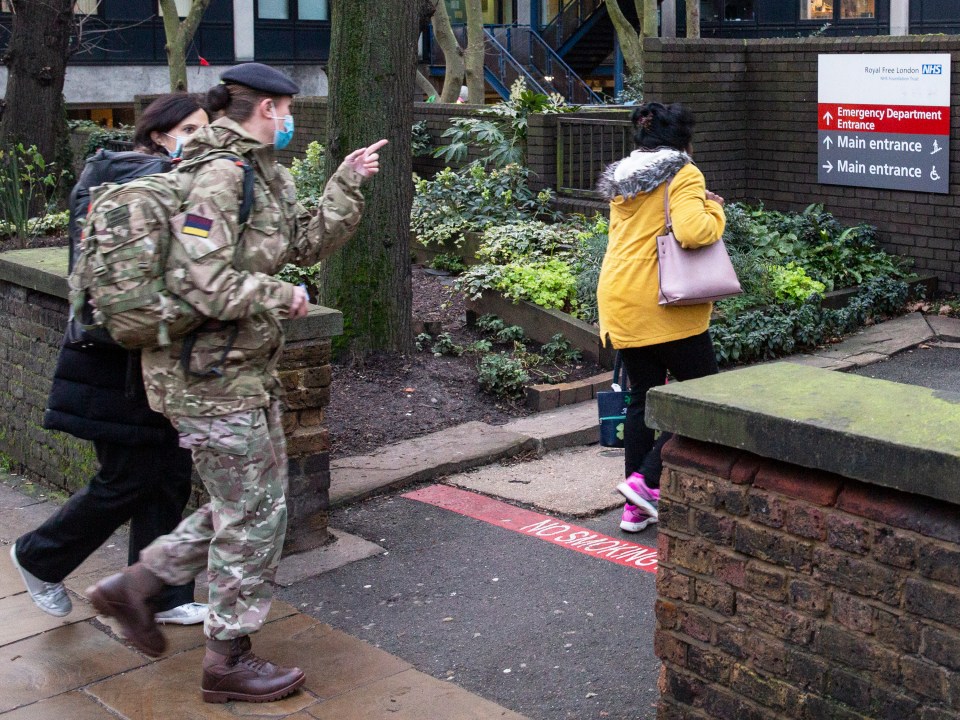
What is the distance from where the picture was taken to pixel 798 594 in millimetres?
3213

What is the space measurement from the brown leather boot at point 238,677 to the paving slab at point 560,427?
2.97m

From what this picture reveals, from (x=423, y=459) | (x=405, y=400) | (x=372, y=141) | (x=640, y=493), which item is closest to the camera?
(x=640, y=493)

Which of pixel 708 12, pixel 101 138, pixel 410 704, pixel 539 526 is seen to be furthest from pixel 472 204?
pixel 708 12

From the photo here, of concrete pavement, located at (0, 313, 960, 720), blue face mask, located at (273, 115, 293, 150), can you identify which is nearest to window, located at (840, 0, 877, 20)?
concrete pavement, located at (0, 313, 960, 720)

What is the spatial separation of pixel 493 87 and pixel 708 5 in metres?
8.35

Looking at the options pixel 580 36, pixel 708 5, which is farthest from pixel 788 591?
pixel 708 5

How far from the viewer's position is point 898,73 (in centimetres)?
1012

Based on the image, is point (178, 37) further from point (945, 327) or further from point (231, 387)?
point (231, 387)

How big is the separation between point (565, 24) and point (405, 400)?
2705 cm

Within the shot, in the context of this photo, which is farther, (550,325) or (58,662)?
(550,325)

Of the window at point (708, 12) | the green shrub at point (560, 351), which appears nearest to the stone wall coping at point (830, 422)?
the green shrub at point (560, 351)

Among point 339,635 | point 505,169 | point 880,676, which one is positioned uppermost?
point 505,169

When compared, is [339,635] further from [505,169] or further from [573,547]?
[505,169]

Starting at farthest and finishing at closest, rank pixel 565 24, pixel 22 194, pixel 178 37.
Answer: pixel 565 24, pixel 178 37, pixel 22 194
